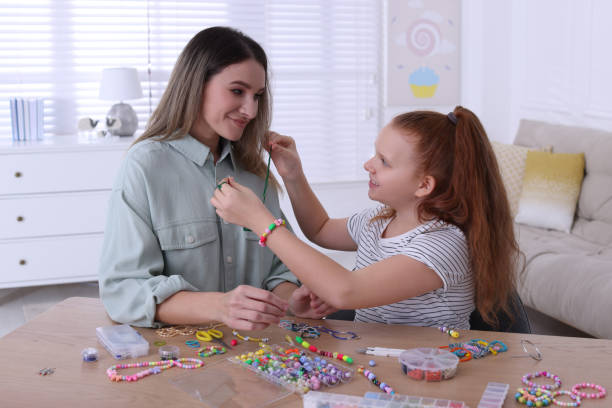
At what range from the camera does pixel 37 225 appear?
3855mm

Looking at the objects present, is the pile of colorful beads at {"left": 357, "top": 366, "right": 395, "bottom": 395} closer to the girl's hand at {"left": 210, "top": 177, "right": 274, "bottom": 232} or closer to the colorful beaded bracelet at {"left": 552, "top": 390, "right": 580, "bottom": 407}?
the colorful beaded bracelet at {"left": 552, "top": 390, "right": 580, "bottom": 407}

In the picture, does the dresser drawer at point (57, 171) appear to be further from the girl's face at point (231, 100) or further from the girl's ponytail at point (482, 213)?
the girl's ponytail at point (482, 213)

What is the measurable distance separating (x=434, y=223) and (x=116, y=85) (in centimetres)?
292

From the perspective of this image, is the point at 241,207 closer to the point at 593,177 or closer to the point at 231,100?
the point at 231,100

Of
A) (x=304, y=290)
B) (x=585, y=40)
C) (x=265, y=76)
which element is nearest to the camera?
(x=304, y=290)

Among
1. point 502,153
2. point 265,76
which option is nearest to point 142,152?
point 265,76

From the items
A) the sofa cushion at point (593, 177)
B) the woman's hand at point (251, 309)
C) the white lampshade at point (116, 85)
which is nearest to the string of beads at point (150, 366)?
the woman's hand at point (251, 309)

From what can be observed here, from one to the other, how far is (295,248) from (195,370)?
0.33 meters

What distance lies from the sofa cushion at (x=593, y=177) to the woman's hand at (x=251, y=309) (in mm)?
2595

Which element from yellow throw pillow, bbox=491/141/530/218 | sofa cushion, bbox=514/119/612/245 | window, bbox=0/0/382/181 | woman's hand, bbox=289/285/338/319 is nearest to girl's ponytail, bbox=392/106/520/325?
woman's hand, bbox=289/285/338/319

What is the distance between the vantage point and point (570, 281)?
9.94 ft

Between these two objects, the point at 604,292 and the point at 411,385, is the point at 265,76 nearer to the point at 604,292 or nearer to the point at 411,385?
the point at 411,385

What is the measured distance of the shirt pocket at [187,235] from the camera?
163 cm

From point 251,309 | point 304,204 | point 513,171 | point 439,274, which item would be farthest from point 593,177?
point 251,309
